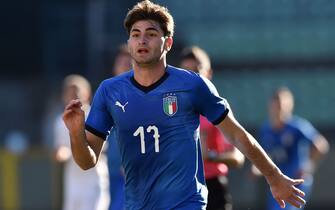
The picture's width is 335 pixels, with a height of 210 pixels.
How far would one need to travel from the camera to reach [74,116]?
230 inches

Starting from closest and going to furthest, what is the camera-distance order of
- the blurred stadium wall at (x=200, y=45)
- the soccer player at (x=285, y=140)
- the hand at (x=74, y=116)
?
the hand at (x=74, y=116) → the soccer player at (x=285, y=140) → the blurred stadium wall at (x=200, y=45)

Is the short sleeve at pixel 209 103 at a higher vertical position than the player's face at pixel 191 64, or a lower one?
lower

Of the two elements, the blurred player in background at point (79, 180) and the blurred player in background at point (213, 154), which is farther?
the blurred player in background at point (79, 180)

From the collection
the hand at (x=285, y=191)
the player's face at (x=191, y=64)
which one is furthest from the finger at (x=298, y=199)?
the player's face at (x=191, y=64)

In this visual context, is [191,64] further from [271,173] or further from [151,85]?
[271,173]

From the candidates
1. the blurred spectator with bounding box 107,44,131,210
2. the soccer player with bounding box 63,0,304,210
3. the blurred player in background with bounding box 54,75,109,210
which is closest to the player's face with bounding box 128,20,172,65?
the soccer player with bounding box 63,0,304,210

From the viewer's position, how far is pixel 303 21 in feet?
76.8

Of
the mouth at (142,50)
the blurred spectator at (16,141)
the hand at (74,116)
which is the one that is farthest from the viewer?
the blurred spectator at (16,141)

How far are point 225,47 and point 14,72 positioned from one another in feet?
16.0

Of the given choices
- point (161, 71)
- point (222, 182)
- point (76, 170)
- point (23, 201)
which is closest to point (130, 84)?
point (161, 71)

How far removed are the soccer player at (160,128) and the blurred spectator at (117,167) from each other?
3.67 meters

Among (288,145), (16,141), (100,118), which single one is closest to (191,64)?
(100,118)

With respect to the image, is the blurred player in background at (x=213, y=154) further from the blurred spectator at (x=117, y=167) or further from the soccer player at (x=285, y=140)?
the soccer player at (x=285, y=140)

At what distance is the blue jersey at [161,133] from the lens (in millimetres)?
6211
